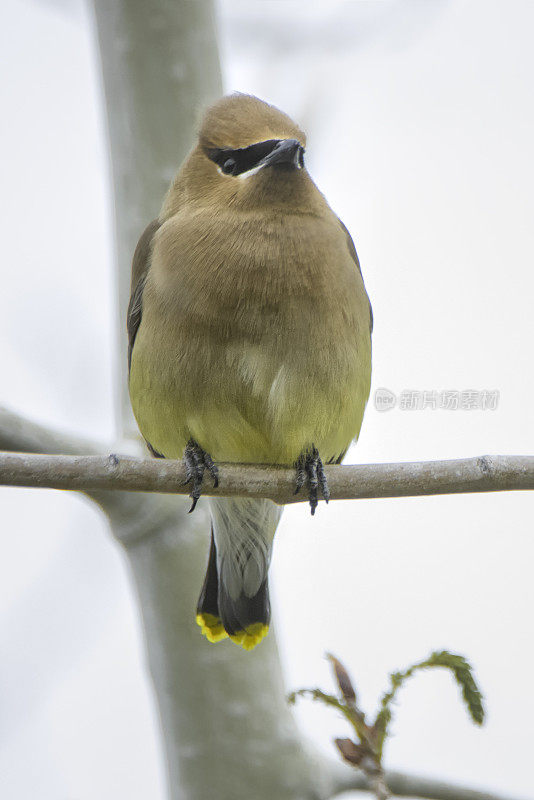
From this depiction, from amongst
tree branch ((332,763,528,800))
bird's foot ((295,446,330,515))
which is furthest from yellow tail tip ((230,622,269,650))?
bird's foot ((295,446,330,515))

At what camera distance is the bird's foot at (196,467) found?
3588 millimetres

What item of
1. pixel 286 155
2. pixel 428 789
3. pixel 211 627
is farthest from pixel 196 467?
pixel 428 789

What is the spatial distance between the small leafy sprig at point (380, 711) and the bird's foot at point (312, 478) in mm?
781

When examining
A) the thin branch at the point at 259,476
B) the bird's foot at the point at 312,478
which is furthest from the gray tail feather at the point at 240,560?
the thin branch at the point at 259,476

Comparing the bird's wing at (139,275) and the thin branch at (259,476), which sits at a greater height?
the bird's wing at (139,275)

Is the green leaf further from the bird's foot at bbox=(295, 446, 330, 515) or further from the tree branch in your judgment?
the tree branch

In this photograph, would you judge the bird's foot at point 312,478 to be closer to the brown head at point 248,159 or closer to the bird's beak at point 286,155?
the brown head at point 248,159

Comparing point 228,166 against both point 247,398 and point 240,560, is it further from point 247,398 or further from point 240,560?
point 240,560

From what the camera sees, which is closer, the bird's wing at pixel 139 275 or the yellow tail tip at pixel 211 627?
the yellow tail tip at pixel 211 627

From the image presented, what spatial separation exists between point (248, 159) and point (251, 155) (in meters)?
0.03

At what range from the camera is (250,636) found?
14.7ft

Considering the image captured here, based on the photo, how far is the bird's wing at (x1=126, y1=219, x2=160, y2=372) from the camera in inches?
176

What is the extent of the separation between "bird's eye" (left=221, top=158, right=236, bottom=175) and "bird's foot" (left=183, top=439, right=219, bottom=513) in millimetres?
1068

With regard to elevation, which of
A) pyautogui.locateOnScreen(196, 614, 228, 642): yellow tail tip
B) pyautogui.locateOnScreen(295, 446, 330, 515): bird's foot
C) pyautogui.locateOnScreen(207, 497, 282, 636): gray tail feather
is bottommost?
pyautogui.locateOnScreen(196, 614, 228, 642): yellow tail tip
